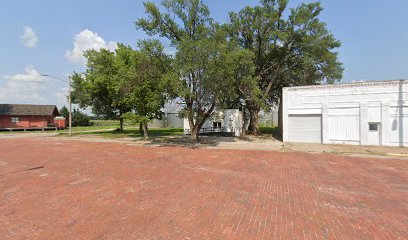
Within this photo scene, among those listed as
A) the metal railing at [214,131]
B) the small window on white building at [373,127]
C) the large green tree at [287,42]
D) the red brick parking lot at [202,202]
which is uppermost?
the large green tree at [287,42]

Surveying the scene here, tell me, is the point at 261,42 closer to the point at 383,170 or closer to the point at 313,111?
the point at 313,111

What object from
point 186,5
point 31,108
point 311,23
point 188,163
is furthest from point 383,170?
point 31,108

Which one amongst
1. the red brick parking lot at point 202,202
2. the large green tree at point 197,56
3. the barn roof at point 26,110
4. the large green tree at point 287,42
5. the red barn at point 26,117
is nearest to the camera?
the red brick parking lot at point 202,202

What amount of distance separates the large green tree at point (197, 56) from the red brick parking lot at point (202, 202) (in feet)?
27.6

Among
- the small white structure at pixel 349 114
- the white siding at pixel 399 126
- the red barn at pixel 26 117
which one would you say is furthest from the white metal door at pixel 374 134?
the red barn at pixel 26 117

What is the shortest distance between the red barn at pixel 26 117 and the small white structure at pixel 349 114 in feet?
144

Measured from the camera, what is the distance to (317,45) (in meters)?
24.4

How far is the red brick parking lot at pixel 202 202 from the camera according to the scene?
4.44 meters

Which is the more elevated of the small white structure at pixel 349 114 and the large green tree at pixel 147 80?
the large green tree at pixel 147 80

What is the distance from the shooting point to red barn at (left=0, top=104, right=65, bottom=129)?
1580 inches

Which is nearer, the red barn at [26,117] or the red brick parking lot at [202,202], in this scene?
the red brick parking lot at [202,202]

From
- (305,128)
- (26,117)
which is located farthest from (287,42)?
(26,117)

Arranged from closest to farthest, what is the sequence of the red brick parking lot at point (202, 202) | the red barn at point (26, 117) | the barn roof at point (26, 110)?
the red brick parking lot at point (202, 202)
the red barn at point (26, 117)
the barn roof at point (26, 110)

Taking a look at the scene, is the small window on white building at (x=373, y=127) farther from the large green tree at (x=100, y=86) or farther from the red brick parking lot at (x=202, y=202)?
the large green tree at (x=100, y=86)
